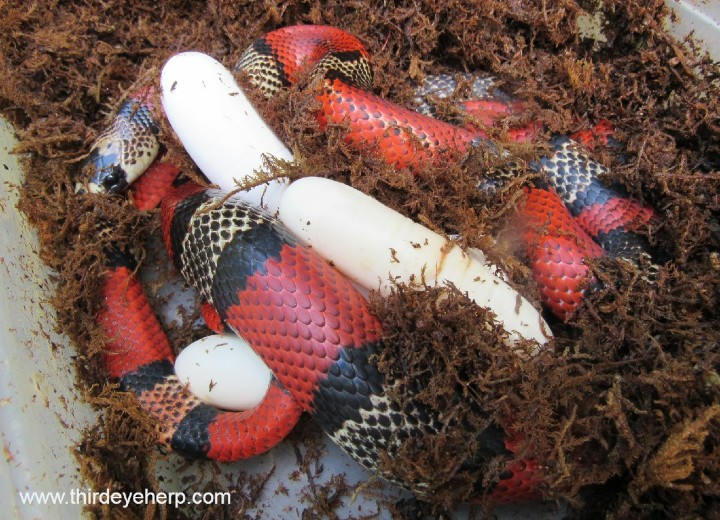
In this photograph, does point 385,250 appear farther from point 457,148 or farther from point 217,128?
point 217,128

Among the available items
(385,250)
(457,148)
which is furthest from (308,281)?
(457,148)

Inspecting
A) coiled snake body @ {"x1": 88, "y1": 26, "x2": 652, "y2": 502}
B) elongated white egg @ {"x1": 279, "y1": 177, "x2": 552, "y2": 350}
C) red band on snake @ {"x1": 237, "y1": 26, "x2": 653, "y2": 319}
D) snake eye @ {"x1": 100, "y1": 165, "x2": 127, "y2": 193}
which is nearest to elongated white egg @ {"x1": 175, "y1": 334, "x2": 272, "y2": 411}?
coiled snake body @ {"x1": 88, "y1": 26, "x2": 652, "y2": 502}

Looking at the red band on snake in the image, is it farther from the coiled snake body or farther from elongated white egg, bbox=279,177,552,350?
elongated white egg, bbox=279,177,552,350

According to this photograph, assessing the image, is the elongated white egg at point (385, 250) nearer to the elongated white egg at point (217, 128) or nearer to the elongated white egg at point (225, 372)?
the elongated white egg at point (217, 128)

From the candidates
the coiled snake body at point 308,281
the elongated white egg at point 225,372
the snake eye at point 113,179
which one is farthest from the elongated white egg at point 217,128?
the elongated white egg at point 225,372

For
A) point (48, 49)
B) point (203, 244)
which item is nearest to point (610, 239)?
point (203, 244)

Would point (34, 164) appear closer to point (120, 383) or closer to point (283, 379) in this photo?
point (120, 383)
